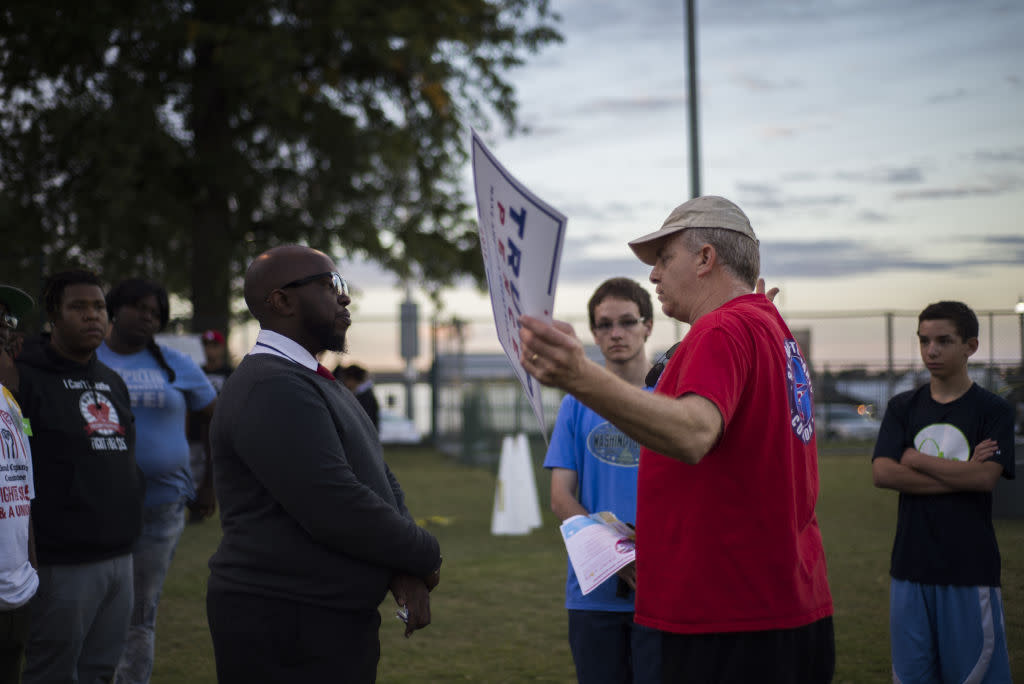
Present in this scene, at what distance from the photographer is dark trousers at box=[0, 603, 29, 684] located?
10.2 ft

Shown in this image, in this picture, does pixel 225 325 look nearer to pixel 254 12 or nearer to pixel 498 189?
pixel 254 12

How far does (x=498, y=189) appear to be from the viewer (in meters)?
1.92

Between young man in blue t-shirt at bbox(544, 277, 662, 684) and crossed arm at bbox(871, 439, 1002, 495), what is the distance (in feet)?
4.33

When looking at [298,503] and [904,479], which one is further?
[904,479]

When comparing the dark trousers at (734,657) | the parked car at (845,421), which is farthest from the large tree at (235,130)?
the dark trousers at (734,657)

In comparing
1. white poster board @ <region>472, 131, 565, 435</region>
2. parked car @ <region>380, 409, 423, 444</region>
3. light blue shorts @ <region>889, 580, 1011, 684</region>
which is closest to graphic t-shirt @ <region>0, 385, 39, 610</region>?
white poster board @ <region>472, 131, 565, 435</region>

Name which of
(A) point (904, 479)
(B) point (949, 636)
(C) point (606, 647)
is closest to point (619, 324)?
(C) point (606, 647)

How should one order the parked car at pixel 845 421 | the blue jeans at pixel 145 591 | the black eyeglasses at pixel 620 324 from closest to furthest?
the black eyeglasses at pixel 620 324, the blue jeans at pixel 145 591, the parked car at pixel 845 421

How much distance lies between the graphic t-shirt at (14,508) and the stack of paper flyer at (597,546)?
1.80 m

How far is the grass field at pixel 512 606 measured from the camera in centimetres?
575

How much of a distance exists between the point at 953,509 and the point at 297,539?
2.90m

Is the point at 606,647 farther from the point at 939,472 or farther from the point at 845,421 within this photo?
the point at 845,421

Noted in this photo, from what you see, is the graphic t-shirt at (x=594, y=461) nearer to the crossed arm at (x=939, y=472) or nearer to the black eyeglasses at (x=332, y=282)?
the black eyeglasses at (x=332, y=282)

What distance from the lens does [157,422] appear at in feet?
16.5
